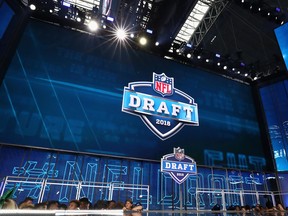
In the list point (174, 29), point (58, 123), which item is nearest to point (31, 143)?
point (58, 123)

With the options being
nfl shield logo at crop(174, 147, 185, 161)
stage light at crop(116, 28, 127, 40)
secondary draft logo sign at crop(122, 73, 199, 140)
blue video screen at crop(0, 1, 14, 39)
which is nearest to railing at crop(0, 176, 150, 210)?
nfl shield logo at crop(174, 147, 185, 161)

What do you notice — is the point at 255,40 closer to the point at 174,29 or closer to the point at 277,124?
the point at 277,124

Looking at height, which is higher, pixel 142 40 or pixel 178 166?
pixel 142 40

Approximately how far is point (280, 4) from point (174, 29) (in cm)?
410

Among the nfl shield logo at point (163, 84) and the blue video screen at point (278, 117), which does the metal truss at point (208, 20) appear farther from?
the blue video screen at point (278, 117)

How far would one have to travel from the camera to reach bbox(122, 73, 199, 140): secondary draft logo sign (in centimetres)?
630

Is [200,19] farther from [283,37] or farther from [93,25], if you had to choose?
[93,25]

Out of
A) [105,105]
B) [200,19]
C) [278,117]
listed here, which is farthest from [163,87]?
[278,117]

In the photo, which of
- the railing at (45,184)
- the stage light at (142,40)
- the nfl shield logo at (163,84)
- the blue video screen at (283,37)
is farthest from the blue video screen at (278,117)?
the stage light at (142,40)

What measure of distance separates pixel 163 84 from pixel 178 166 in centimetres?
390

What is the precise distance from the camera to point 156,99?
672 cm

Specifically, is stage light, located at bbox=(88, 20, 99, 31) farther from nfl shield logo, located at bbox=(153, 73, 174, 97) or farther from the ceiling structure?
nfl shield logo, located at bbox=(153, 73, 174, 97)

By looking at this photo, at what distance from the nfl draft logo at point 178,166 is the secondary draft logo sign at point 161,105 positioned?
263 centimetres

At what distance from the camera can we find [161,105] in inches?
263
